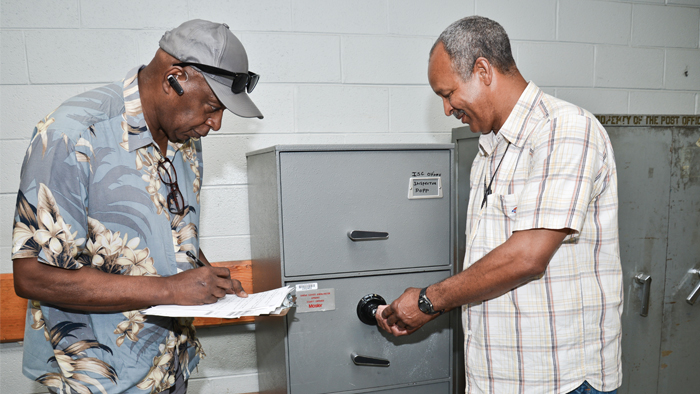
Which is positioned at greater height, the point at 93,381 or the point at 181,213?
the point at 181,213

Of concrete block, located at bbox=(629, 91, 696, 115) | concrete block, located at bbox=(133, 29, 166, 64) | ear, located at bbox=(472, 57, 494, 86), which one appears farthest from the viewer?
concrete block, located at bbox=(629, 91, 696, 115)

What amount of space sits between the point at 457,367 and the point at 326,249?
90 cm

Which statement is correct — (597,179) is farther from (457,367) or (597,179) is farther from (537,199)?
(457,367)

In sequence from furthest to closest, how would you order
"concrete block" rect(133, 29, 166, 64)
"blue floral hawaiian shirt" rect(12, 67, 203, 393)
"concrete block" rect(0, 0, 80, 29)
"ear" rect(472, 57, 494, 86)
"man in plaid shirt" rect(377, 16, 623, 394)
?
1. "concrete block" rect(133, 29, 166, 64)
2. "concrete block" rect(0, 0, 80, 29)
3. "ear" rect(472, 57, 494, 86)
4. "man in plaid shirt" rect(377, 16, 623, 394)
5. "blue floral hawaiian shirt" rect(12, 67, 203, 393)

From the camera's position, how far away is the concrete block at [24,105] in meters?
1.71

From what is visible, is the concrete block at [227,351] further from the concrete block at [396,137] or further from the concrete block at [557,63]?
the concrete block at [557,63]

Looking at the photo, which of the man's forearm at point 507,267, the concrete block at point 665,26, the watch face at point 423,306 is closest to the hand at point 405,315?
Result: the watch face at point 423,306

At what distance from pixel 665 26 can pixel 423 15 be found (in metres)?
1.24

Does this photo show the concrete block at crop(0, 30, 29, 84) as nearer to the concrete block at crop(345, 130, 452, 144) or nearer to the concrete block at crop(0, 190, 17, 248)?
the concrete block at crop(0, 190, 17, 248)

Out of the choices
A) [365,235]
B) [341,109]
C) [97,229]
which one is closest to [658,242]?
[365,235]

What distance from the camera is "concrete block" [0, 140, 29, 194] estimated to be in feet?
5.66

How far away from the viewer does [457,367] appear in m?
1.85

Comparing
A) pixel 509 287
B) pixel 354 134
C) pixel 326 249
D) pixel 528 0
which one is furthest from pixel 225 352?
pixel 528 0

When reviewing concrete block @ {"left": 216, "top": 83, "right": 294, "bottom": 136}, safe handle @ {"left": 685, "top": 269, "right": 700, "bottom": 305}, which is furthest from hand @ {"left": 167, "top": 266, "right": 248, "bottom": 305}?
safe handle @ {"left": 685, "top": 269, "right": 700, "bottom": 305}
